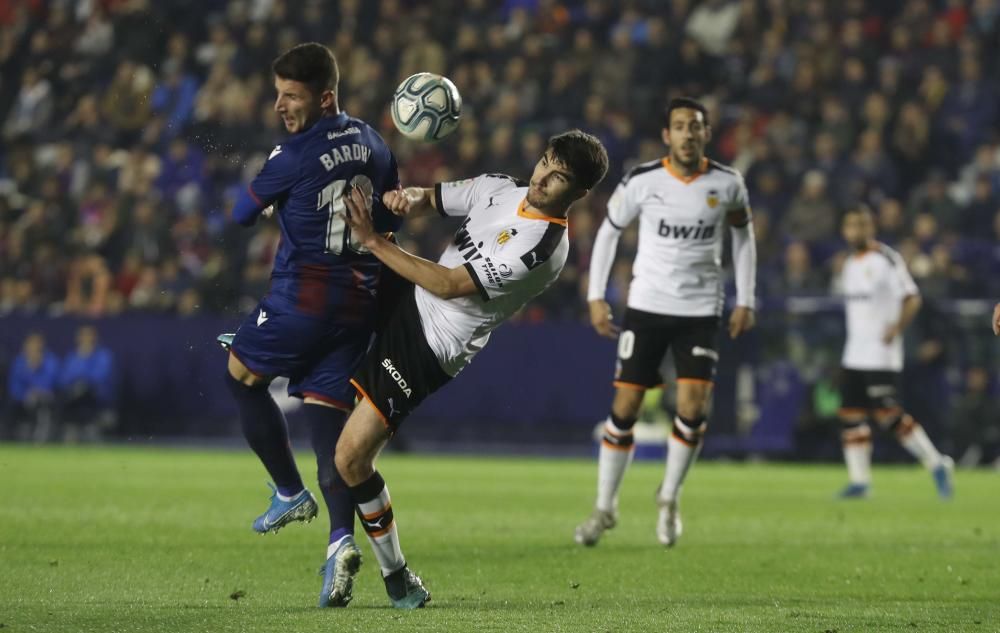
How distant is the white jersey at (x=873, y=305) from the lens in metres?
14.4

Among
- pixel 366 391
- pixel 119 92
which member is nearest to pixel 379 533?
pixel 366 391

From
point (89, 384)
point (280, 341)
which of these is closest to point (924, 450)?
point (280, 341)

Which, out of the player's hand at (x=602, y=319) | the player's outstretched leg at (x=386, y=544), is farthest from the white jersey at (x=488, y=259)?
the player's hand at (x=602, y=319)

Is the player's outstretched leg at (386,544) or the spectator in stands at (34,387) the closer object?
the player's outstretched leg at (386,544)

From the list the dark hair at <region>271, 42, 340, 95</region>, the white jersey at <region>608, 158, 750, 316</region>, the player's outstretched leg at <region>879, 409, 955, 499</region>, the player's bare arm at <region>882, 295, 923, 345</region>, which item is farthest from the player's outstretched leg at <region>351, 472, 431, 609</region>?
the player's bare arm at <region>882, 295, 923, 345</region>

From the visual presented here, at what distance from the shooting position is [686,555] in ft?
30.0

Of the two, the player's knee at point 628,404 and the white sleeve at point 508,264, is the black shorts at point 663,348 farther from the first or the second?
the white sleeve at point 508,264

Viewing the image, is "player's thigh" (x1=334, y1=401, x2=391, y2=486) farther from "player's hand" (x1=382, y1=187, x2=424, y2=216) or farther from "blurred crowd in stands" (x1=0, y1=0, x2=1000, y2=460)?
"blurred crowd in stands" (x1=0, y1=0, x2=1000, y2=460)

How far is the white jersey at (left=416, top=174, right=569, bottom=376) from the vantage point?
669cm

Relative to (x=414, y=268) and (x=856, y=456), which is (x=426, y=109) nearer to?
(x=414, y=268)

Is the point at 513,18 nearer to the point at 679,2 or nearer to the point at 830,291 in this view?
the point at 679,2

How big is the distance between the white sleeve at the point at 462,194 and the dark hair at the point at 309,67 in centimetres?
63

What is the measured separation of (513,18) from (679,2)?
2.23 meters

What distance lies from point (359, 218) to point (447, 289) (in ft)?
1.48
